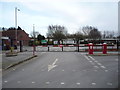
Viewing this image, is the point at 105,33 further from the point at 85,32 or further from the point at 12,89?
the point at 12,89

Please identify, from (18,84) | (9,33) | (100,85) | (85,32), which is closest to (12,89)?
(18,84)

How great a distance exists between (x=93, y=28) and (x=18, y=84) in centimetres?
8611

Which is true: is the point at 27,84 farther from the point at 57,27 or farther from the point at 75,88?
the point at 57,27

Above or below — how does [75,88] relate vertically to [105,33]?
below

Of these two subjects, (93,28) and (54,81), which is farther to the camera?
(93,28)

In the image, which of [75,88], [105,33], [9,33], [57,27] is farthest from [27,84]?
[105,33]

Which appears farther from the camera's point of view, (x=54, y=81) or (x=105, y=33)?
(x=105, y=33)

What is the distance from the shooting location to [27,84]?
5.90 m


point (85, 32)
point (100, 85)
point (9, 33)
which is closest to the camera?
point (100, 85)

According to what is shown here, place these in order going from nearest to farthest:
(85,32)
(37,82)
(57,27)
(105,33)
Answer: (37,82)
(57,27)
(85,32)
(105,33)

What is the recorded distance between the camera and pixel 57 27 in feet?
251

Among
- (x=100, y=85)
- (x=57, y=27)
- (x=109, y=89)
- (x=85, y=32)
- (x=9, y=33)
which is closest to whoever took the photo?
(x=109, y=89)

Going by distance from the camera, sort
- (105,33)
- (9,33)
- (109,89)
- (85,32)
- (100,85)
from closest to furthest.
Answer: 1. (109,89)
2. (100,85)
3. (9,33)
4. (85,32)
5. (105,33)

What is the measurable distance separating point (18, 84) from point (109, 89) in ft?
11.4
